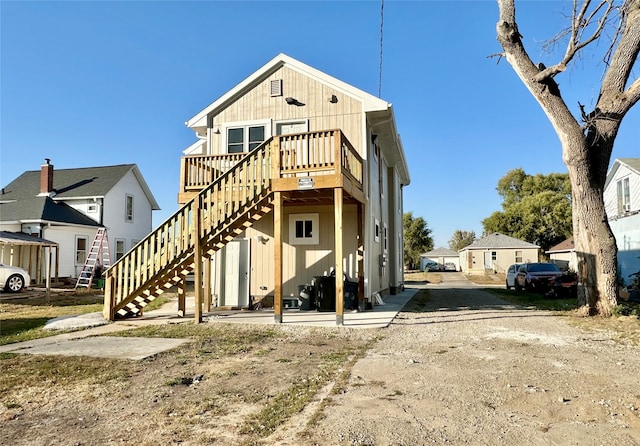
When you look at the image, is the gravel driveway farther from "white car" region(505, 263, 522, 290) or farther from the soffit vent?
"white car" region(505, 263, 522, 290)

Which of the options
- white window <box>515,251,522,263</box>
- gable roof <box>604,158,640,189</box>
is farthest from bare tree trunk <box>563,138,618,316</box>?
white window <box>515,251,522,263</box>

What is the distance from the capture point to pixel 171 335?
27.1ft

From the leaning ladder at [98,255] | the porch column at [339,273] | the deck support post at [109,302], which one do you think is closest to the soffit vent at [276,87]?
the porch column at [339,273]

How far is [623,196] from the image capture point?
2209cm

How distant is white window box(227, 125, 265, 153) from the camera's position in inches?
512

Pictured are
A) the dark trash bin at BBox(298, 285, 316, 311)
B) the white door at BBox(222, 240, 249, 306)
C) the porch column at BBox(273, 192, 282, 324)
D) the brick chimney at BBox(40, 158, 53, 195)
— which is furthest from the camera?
the brick chimney at BBox(40, 158, 53, 195)

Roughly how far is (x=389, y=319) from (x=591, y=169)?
6.38m

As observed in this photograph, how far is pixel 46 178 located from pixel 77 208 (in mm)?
2457

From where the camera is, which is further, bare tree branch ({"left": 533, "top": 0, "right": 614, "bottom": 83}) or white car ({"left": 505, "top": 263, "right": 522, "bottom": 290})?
white car ({"left": 505, "top": 263, "right": 522, "bottom": 290})

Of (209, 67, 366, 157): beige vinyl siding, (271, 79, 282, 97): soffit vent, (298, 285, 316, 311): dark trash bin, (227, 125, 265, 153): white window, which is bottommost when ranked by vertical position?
(298, 285, 316, 311): dark trash bin

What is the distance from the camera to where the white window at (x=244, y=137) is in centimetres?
1302

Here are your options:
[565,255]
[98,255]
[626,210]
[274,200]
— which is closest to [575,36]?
[274,200]

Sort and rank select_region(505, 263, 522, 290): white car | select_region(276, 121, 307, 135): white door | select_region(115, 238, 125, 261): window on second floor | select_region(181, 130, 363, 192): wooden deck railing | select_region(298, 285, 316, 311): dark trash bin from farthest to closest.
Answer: select_region(115, 238, 125, 261): window on second floor < select_region(505, 263, 522, 290): white car < select_region(276, 121, 307, 135): white door < select_region(298, 285, 316, 311): dark trash bin < select_region(181, 130, 363, 192): wooden deck railing

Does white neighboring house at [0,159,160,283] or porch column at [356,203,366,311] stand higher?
white neighboring house at [0,159,160,283]
